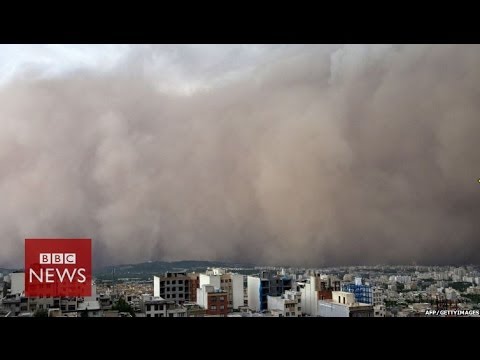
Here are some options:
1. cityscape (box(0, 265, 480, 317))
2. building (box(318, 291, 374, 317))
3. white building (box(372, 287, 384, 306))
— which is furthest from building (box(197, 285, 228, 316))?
white building (box(372, 287, 384, 306))

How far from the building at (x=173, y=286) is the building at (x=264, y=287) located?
42 cm

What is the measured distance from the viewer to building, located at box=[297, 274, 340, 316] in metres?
2.78

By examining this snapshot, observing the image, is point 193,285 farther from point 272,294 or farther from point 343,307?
point 343,307

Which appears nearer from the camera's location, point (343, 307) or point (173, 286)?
point (343, 307)

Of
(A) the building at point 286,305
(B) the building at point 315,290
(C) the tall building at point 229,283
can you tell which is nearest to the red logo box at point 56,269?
(C) the tall building at point 229,283

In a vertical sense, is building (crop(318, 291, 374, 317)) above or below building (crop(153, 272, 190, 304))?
below

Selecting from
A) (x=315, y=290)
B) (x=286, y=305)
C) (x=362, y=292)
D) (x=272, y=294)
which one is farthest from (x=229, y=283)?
(x=362, y=292)

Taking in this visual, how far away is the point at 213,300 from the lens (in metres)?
2.82

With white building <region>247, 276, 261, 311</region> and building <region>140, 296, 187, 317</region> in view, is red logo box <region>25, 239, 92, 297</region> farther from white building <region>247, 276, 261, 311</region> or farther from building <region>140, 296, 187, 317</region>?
white building <region>247, 276, 261, 311</region>

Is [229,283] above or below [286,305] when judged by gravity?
above

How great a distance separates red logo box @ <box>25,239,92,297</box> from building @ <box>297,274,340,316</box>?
4.53 ft

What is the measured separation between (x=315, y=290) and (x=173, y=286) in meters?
0.93
